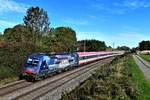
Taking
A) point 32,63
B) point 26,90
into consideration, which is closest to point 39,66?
point 32,63

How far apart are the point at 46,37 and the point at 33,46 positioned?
55.8 meters

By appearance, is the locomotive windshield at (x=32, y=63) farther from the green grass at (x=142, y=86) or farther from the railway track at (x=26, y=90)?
the green grass at (x=142, y=86)

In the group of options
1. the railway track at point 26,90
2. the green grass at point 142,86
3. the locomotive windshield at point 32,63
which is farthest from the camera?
the locomotive windshield at point 32,63

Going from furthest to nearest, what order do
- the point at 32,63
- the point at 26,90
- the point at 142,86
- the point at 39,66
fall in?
1. the point at 32,63
2. the point at 39,66
3. the point at 26,90
4. the point at 142,86

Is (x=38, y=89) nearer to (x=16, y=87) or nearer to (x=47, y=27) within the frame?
(x=16, y=87)

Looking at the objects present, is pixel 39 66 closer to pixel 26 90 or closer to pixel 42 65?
pixel 42 65

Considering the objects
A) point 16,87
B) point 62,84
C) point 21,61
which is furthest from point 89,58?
point 16,87

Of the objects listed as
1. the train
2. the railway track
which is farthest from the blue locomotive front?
the railway track

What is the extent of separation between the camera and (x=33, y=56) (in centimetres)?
3741

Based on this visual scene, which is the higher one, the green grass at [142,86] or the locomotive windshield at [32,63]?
the locomotive windshield at [32,63]

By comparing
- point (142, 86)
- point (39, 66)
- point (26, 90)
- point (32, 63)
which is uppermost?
point (32, 63)

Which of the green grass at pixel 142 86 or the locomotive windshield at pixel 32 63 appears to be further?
the locomotive windshield at pixel 32 63

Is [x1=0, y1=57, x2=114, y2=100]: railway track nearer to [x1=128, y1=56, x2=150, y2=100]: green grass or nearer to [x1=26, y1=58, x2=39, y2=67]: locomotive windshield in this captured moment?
[x1=26, y1=58, x2=39, y2=67]: locomotive windshield

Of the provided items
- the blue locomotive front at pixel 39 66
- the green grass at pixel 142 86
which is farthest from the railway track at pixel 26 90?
the green grass at pixel 142 86
